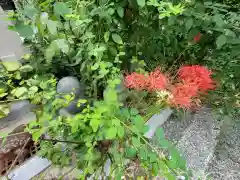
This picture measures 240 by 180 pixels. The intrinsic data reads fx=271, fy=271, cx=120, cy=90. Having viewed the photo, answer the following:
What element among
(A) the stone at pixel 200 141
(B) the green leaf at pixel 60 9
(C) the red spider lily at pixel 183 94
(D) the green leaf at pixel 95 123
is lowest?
(A) the stone at pixel 200 141

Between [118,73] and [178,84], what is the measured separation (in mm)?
242

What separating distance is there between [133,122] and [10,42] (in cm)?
87

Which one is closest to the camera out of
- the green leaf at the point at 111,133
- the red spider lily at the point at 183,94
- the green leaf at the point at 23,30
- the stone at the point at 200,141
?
the green leaf at the point at 111,133

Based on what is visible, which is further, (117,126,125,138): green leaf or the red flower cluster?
the red flower cluster

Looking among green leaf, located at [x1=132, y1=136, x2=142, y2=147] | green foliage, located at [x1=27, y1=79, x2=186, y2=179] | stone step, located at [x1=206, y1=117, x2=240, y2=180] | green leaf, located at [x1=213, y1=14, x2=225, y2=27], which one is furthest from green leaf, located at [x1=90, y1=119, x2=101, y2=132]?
stone step, located at [x1=206, y1=117, x2=240, y2=180]

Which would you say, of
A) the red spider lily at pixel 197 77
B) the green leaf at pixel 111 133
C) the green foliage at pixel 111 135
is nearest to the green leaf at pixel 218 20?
the red spider lily at pixel 197 77

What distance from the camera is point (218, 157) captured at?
1.19 meters

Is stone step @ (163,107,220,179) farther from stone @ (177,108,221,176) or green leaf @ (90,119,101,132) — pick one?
green leaf @ (90,119,101,132)

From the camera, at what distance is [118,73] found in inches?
39.0

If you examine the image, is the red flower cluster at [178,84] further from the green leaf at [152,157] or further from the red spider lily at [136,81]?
the green leaf at [152,157]

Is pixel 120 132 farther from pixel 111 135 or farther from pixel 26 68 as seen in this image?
pixel 26 68

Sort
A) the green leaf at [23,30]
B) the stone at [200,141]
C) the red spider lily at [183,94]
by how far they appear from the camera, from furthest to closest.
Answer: the stone at [200,141]
the red spider lily at [183,94]
the green leaf at [23,30]

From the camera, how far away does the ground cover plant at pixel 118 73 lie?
0.74 m

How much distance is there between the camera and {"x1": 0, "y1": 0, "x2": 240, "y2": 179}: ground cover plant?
74 centimetres
